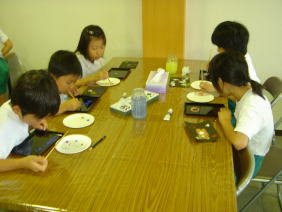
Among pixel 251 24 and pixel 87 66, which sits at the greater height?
pixel 251 24

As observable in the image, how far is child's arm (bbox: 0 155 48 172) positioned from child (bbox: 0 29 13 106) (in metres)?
1.80

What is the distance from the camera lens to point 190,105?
1583 millimetres

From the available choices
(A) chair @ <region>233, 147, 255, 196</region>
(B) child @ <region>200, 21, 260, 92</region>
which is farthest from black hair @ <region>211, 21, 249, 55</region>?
(A) chair @ <region>233, 147, 255, 196</region>

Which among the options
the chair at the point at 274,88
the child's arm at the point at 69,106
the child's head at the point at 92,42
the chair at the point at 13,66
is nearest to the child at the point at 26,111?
the child's arm at the point at 69,106

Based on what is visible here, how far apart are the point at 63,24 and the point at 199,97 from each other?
1838mm

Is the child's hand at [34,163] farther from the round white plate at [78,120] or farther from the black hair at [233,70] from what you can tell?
the black hair at [233,70]

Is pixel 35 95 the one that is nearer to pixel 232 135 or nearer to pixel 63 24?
pixel 232 135

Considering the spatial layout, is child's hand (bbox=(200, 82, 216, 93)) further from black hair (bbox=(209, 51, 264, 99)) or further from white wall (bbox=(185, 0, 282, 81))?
white wall (bbox=(185, 0, 282, 81))

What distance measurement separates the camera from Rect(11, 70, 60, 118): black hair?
110 centimetres

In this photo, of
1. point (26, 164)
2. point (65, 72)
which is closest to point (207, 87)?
point (65, 72)

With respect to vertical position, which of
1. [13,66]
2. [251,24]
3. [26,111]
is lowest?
[13,66]

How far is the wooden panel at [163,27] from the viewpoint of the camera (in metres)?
2.42

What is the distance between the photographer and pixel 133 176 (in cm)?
104

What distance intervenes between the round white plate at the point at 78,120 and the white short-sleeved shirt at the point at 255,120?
2.32ft
